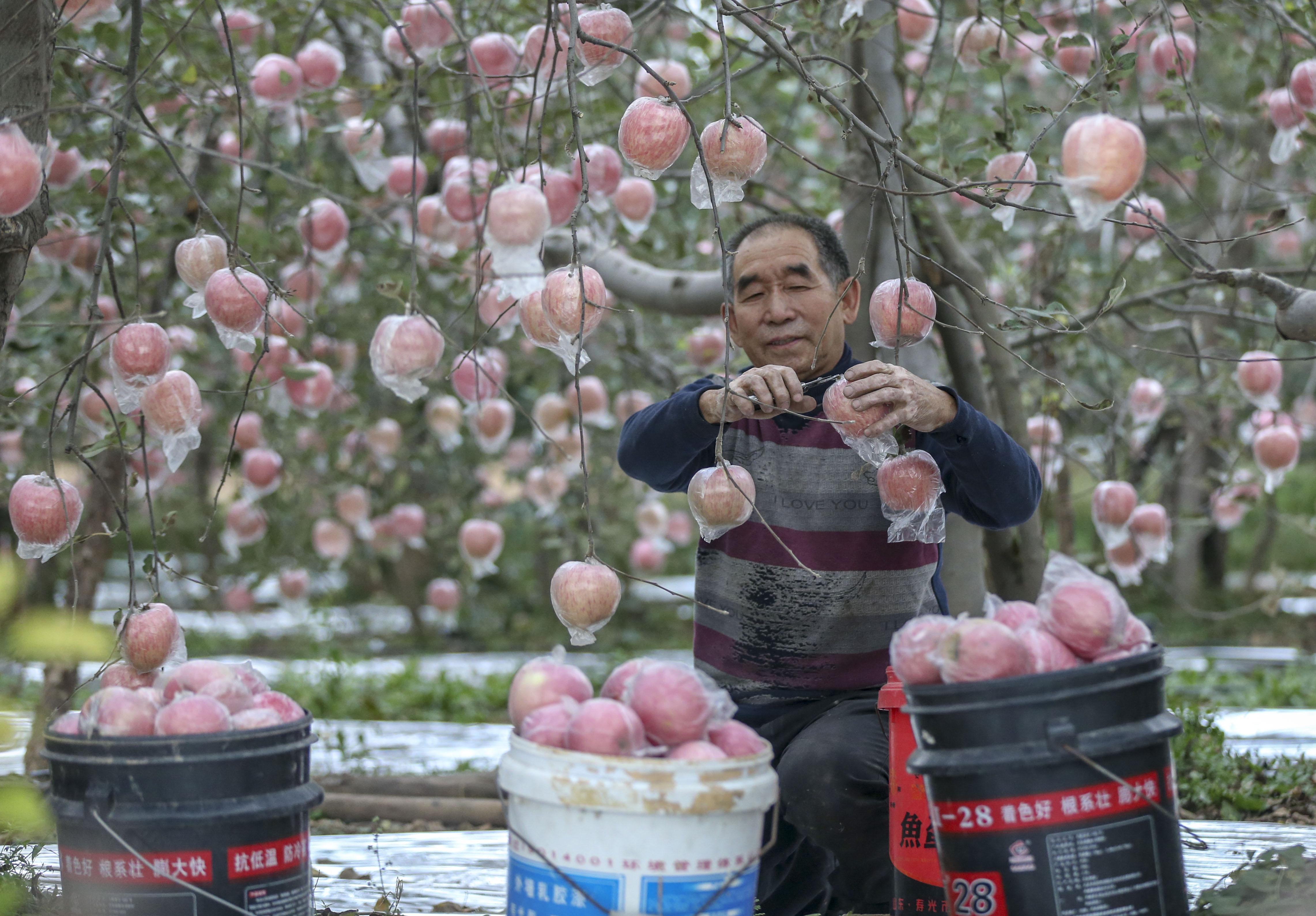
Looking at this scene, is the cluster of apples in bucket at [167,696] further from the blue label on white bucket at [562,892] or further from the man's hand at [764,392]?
the man's hand at [764,392]

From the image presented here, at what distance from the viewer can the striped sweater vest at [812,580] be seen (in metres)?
2.09

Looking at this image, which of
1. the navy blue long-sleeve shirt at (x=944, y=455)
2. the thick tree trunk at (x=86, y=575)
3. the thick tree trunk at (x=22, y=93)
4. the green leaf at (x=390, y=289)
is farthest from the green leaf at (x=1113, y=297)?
the thick tree trunk at (x=86, y=575)

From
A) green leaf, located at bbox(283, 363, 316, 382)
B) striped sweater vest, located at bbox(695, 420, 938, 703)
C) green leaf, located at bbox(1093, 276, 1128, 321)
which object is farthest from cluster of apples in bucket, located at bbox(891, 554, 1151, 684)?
green leaf, located at bbox(283, 363, 316, 382)

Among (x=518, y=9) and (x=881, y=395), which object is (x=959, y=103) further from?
(x=881, y=395)

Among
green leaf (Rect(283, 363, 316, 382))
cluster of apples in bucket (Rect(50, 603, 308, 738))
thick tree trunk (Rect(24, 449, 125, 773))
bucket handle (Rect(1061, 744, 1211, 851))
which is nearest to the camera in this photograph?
bucket handle (Rect(1061, 744, 1211, 851))

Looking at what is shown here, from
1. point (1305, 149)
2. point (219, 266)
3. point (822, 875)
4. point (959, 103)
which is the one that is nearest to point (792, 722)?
point (822, 875)

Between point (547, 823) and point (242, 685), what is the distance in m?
0.44

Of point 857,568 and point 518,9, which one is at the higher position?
point 518,9

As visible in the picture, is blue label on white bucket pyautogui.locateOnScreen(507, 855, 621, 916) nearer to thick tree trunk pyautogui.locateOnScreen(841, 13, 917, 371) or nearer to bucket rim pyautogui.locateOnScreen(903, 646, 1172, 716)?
bucket rim pyautogui.locateOnScreen(903, 646, 1172, 716)

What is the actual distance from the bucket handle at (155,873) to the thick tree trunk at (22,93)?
767mm

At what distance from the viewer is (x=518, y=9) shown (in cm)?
282

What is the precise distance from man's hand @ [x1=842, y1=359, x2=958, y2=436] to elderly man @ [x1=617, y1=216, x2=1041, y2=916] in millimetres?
193

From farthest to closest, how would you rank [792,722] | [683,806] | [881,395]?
1. [792,722]
2. [881,395]
3. [683,806]

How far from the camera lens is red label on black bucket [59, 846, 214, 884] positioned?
1.32 m
